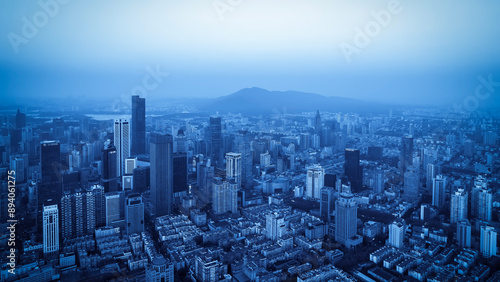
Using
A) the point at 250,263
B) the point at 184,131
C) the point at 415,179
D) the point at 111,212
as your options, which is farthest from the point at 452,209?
the point at 184,131

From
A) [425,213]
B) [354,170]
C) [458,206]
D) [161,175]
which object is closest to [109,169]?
[161,175]

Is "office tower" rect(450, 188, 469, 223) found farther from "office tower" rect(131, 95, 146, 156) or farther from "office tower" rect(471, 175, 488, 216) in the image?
"office tower" rect(131, 95, 146, 156)

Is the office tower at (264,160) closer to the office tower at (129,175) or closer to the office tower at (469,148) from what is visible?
the office tower at (129,175)

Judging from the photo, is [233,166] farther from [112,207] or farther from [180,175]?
→ [112,207]

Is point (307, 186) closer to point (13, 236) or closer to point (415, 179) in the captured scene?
point (415, 179)

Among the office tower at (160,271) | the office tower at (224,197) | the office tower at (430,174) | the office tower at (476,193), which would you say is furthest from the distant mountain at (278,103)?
the office tower at (160,271)

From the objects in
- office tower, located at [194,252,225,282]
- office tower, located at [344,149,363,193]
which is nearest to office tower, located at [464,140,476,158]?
office tower, located at [344,149,363,193]
